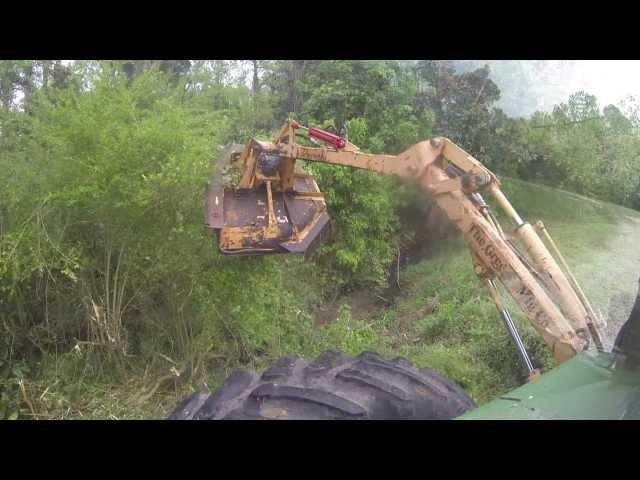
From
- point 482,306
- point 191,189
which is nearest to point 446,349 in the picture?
point 482,306

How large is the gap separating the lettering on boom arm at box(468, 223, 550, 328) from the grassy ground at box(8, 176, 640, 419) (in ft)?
1.53

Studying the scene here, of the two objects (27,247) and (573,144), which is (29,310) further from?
(573,144)

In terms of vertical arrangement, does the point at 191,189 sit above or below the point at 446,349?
above

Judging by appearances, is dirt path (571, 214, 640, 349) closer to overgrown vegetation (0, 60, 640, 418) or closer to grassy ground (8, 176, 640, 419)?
grassy ground (8, 176, 640, 419)

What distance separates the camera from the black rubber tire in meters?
3.14

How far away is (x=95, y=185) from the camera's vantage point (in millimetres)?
6238

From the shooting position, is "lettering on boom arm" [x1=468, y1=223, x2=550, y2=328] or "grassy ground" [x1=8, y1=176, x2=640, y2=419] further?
"grassy ground" [x1=8, y1=176, x2=640, y2=419]

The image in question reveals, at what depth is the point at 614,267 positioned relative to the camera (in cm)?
975

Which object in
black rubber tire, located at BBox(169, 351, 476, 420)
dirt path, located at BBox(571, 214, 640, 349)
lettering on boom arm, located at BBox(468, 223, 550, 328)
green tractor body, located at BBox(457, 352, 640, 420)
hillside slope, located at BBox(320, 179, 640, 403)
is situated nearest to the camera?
green tractor body, located at BBox(457, 352, 640, 420)

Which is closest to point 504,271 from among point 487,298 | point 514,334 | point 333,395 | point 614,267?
point 514,334

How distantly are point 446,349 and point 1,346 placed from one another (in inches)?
230

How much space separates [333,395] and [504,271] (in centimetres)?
197

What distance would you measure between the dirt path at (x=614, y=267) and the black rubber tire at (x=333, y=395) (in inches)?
131

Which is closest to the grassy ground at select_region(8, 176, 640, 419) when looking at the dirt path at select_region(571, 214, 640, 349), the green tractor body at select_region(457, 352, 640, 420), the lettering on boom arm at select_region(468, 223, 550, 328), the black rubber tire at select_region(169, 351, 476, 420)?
the dirt path at select_region(571, 214, 640, 349)
